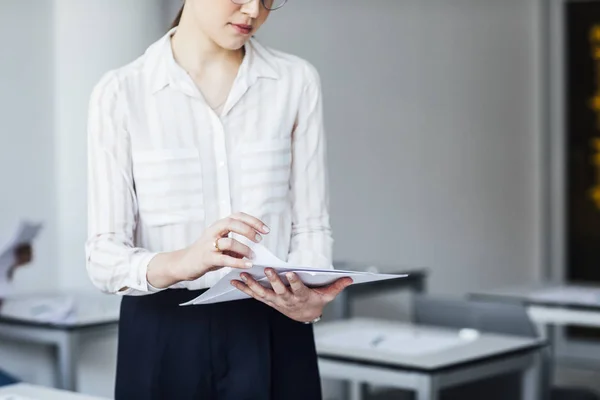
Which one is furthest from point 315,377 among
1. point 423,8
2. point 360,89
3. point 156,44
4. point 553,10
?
point 553,10

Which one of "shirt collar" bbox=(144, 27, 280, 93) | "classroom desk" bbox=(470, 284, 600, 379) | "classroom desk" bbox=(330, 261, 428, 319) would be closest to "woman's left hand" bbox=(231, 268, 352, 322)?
"shirt collar" bbox=(144, 27, 280, 93)

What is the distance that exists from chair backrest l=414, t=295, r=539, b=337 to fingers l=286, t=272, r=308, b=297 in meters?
1.91

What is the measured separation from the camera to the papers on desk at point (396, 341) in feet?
9.42

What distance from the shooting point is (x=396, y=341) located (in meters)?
3.01

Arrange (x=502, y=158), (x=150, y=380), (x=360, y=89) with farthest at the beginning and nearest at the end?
(x=502, y=158)
(x=360, y=89)
(x=150, y=380)

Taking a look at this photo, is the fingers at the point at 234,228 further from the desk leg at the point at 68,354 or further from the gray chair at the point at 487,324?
the gray chair at the point at 487,324

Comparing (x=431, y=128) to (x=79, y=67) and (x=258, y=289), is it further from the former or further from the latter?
(x=258, y=289)

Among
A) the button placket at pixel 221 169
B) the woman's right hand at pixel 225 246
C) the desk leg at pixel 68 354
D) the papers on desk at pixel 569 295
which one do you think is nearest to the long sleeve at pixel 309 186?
the button placket at pixel 221 169

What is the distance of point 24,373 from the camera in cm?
312

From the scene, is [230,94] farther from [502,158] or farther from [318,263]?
[502,158]

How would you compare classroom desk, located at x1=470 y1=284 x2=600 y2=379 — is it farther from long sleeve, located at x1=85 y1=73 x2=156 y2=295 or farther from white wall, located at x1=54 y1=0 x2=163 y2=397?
long sleeve, located at x1=85 y1=73 x2=156 y2=295

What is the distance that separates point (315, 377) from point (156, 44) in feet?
1.96

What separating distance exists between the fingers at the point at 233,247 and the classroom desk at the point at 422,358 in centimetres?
131

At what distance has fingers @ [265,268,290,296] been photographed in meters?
1.35
